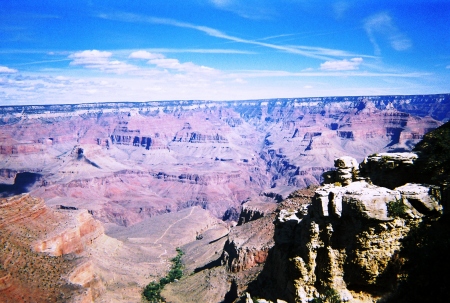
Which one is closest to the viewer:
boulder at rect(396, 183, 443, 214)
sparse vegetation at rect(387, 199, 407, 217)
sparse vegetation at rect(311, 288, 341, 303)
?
sparse vegetation at rect(387, 199, 407, 217)

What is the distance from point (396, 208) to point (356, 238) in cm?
220

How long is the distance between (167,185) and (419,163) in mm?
143268

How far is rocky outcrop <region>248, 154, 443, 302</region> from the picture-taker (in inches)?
579

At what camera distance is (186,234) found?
3337 inches

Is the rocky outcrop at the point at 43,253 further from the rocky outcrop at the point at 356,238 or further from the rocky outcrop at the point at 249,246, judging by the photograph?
the rocky outcrop at the point at 356,238

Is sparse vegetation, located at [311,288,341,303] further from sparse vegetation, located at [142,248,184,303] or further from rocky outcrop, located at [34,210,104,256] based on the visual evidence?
rocky outcrop, located at [34,210,104,256]

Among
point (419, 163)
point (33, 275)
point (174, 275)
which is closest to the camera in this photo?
point (419, 163)

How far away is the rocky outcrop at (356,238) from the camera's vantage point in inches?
579

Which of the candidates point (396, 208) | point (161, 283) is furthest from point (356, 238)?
point (161, 283)

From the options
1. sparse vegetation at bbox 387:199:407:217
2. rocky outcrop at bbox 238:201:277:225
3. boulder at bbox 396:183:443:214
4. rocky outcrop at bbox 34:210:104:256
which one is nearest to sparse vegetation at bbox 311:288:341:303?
sparse vegetation at bbox 387:199:407:217

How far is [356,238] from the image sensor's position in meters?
15.0

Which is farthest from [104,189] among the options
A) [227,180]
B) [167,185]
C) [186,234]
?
[186,234]

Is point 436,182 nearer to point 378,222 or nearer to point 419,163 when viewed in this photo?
point 419,163

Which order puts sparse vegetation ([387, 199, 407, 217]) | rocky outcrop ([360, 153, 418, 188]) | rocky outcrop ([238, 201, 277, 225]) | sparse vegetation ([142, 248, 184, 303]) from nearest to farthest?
sparse vegetation ([387, 199, 407, 217]) → rocky outcrop ([360, 153, 418, 188]) → sparse vegetation ([142, 248, 184, 303]) → rocky outcrop ([238, 201, 277, 225])
